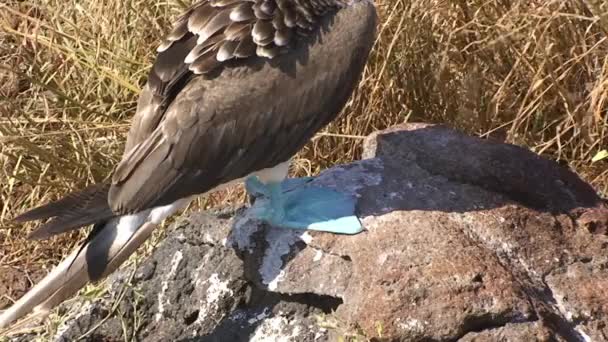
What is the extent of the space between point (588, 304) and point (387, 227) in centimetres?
74

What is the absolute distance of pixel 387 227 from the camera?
13.3 ft

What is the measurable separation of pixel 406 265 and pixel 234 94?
93cm

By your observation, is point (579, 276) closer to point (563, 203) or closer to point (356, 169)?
point (563, 203)

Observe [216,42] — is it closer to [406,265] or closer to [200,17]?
[200,17]

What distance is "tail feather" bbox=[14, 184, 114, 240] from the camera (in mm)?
4082

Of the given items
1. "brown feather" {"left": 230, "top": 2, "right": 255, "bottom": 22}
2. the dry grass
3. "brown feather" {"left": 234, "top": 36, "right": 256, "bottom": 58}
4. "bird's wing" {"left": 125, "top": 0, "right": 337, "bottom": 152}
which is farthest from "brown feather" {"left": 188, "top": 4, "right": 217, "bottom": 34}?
the dry grass

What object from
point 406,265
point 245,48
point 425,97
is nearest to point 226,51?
point 245,48

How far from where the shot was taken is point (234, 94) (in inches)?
165

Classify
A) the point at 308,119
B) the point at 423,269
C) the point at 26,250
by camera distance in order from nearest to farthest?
the point at 423,269
the point at 308,119
the point at 26,250

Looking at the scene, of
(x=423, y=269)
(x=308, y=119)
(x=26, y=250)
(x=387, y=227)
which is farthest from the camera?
(x=26, y=250)

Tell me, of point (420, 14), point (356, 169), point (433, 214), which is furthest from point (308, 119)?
point (420, 14)

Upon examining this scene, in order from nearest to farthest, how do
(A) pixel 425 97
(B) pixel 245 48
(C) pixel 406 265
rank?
1. (C) pixel 406 265
2. (B) pixel 245 48
3. (A) pixel 425 97

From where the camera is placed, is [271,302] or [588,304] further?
[271,302]

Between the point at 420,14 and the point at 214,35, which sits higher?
the point at 214,35
